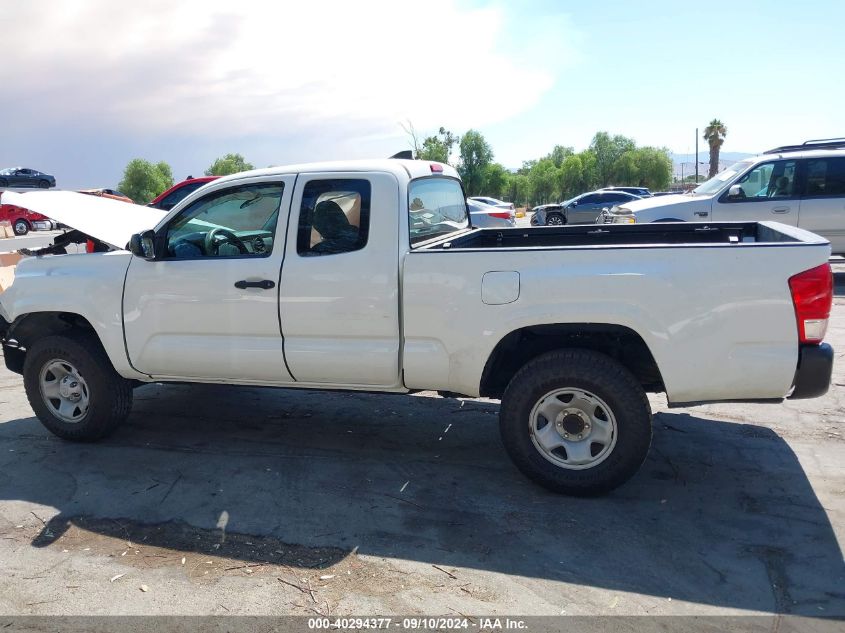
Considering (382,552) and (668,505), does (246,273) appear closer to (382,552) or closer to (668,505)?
(382,552)

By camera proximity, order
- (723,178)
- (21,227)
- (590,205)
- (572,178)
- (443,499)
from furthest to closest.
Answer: (572,178) < (21,227) < (590,205) < (723,178) < (443,499)

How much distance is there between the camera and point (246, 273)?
4.50m

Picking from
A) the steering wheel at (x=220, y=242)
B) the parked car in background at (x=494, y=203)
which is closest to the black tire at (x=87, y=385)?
the steering wheel at (x=220, y=242)

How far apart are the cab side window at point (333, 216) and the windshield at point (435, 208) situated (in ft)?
1.06

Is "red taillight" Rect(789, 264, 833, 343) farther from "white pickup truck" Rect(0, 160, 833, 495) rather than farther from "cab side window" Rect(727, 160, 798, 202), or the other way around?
"cab side window" Rect(727, 160, 798, 202)

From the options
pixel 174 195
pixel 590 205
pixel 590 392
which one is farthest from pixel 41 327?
pixel 590 205

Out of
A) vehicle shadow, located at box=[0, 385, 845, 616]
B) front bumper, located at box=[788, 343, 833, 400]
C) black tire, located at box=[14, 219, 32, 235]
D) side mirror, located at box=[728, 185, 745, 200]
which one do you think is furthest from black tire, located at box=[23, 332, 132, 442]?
black tire, located at box=[14, 219, 32, 235]

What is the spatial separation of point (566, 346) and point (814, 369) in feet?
4.34

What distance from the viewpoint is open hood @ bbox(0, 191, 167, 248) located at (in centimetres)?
515

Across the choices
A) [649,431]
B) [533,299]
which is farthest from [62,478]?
[649,431]

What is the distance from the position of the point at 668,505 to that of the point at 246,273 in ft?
9.75

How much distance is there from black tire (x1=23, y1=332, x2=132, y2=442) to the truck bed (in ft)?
8.44

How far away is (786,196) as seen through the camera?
10625mm

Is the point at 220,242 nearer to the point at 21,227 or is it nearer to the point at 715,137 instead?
the point at 21,227
